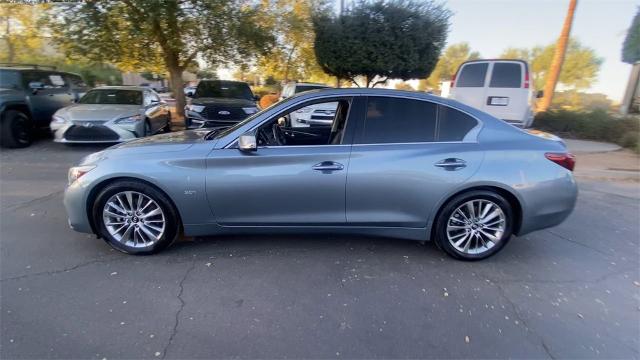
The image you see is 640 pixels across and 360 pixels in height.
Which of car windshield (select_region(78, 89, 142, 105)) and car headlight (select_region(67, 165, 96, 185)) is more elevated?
car windshield (select_region(78, 89, 142, 105))

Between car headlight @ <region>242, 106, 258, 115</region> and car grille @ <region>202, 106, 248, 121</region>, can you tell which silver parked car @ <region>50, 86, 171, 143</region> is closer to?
car grille @ <region>202, 106, 248, 121</region>

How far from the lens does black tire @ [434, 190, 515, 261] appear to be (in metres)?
3.29

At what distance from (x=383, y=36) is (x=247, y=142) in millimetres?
11970

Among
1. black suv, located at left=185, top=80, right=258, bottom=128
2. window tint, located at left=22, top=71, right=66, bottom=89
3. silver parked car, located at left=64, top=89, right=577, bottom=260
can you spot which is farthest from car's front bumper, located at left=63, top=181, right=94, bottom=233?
window tint, located at left=22, top=71, right=66, bottom=89

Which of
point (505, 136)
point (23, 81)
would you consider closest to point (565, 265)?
point (505, 136)

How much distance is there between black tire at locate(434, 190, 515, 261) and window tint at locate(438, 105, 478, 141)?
55cm

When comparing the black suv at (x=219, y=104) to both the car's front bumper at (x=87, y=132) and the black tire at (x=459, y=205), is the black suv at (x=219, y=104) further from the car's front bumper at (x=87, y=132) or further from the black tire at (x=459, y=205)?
the black tire at (x=459, y=205)

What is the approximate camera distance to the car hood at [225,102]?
32.1 ft

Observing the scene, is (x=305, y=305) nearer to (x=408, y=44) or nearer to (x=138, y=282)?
(x=138, y=282)

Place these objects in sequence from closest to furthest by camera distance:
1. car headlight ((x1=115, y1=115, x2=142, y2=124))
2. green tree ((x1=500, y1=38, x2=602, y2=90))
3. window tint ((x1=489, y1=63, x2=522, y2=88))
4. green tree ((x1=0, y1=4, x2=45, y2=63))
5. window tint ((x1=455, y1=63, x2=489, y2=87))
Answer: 1. car headlight ((x1=115, y1=115, x2=142, y2=124))
2. window tint ((x1=489, y1=63, x2=522, y2=88))
3. window tint ((x1=455, y1=63, x2=489, y2=87))
4. green tree ((x1=0, y1=4, x2=45, y2=63))
5. green tree ((x1=500, y1=38, x2=602, y2=90))

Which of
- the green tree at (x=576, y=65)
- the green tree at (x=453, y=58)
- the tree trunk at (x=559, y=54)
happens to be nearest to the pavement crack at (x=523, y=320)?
the tree trunk at (x=559, y=54)

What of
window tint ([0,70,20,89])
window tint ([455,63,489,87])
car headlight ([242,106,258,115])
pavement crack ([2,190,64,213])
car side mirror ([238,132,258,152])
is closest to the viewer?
car side mirror ([238,132,258,152])

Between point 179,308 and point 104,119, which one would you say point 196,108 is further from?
point 179,308

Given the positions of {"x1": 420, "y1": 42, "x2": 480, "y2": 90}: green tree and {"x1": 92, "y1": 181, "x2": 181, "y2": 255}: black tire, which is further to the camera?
{"x1": 420, "y1": 42, "x2": 480, "y2": 90}: green tree
